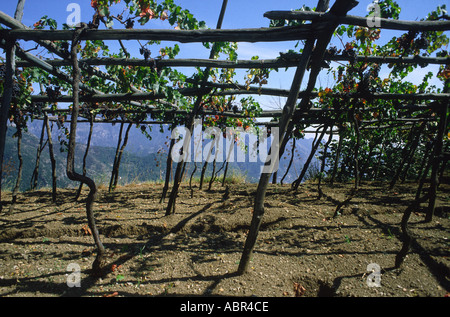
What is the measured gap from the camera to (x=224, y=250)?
2.82m

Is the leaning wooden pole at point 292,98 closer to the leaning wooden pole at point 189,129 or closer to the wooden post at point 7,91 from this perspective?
the leaning wooden pole at point 189,129

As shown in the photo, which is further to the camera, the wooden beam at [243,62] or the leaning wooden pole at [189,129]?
the leaning wooden pole at [189,129]

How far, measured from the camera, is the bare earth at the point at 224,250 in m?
2.10

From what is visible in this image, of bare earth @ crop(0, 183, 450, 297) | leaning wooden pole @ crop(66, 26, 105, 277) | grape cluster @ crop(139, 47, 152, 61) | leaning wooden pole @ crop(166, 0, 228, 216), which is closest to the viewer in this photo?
leaning wooden pole @ crop(66, 26, 105, 277)

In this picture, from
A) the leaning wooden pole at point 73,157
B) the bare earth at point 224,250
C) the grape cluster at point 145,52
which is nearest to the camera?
the leaning wooden pole at point 73,157

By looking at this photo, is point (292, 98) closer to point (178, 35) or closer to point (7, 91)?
point (178, 35)

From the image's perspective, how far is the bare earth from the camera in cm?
210

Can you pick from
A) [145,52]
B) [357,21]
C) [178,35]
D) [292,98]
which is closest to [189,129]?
[145,52]

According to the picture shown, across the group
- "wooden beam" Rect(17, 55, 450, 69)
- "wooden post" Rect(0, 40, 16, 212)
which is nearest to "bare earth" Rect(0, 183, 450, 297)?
"wooden post" Rect(0, 40, 16, 212)

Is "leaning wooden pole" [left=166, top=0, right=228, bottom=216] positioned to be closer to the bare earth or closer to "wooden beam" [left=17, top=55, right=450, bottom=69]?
the bare earth

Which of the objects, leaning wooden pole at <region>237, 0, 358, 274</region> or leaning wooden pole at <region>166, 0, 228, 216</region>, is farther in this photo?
leaning wooden pole at <region>166, 0, 228, 216</region>

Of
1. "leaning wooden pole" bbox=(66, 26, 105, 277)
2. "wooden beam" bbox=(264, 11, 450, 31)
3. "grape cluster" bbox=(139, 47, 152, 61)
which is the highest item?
"wooden beam" bbox=(264, 11, 450, 31)

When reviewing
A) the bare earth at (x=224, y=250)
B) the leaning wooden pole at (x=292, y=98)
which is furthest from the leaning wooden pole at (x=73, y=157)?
the leaning wooden pole at (x=292, y=98)

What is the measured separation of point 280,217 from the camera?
141 inches
